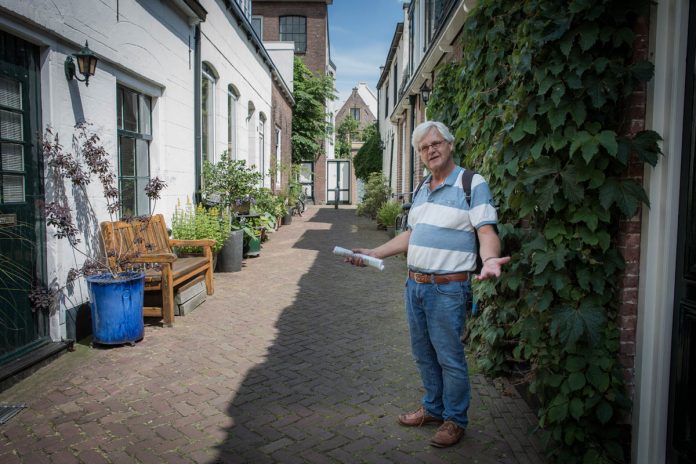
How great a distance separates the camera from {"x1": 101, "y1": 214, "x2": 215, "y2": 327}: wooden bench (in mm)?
5367

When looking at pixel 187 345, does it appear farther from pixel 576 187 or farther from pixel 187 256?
pixel 576 187

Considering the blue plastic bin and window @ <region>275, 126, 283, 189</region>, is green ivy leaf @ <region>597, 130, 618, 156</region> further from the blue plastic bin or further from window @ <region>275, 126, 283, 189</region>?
window @ <region>275, 126, 283, 189</region>

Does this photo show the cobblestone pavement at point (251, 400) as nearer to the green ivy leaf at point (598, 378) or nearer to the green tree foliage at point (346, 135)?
the green ivy leaf at point (598, 378)

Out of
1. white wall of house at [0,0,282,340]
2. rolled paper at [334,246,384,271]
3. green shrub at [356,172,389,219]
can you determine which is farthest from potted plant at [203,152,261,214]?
green shrub at [356,172,389,219]

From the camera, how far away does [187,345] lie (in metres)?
5.02

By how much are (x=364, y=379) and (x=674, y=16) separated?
3.11 m

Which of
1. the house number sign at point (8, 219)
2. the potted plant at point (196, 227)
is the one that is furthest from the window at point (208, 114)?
the house number sign at point (8, 219)

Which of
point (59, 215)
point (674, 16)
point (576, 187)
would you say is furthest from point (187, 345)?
point (674, 16)

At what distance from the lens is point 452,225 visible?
2943mm

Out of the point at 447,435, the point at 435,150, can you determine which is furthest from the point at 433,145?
the point at 447,435

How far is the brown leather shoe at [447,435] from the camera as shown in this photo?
3.14 metres

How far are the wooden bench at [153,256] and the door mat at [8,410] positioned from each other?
192 cm

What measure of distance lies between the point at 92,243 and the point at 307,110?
2124cm

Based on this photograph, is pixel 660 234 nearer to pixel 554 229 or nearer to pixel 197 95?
pixel 554 229
